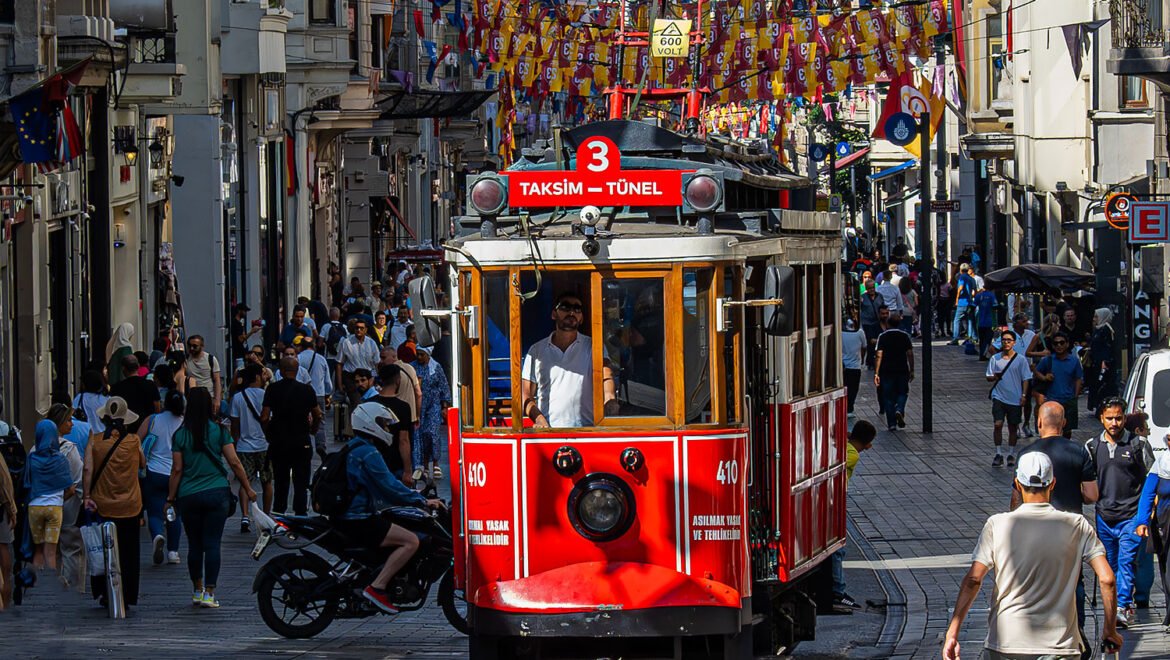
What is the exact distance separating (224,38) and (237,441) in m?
15.7

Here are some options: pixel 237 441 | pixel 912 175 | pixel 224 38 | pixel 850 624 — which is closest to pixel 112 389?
pixel 237 441

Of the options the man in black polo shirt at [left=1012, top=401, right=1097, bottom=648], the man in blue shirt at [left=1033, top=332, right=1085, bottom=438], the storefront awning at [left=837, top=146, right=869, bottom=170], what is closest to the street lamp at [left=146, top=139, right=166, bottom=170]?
the man in blue shirt at [left=1033, top=332, right=1085, bottom=438]

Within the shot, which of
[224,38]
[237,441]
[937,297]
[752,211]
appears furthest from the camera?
[937,297]

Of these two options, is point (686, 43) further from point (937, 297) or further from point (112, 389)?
point (937, 297)

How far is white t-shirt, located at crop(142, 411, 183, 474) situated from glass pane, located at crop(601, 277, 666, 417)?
22.1ft

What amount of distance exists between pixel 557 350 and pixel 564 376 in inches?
5.4

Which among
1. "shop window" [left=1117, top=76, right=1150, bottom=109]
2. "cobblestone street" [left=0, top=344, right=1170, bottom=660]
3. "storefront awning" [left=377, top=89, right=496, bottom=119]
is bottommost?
"cobblestone street" [left=0, top=344, right=1170, bottom=660]

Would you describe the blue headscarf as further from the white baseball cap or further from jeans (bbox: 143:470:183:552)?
the white baseball cap

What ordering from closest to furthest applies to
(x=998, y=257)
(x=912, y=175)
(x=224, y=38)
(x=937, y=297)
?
1. (x=224, y=38)
2. (x=937, y=297)
3. (x=998, y=257)
4. (x=912, y=175)

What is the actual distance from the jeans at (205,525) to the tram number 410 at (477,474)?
4342 millimetres

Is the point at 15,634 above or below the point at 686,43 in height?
below

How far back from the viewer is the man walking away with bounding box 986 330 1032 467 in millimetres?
24266

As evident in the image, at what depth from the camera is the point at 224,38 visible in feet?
112

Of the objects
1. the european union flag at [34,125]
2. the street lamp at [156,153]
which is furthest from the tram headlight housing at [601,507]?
the street lamp at [156,153]
